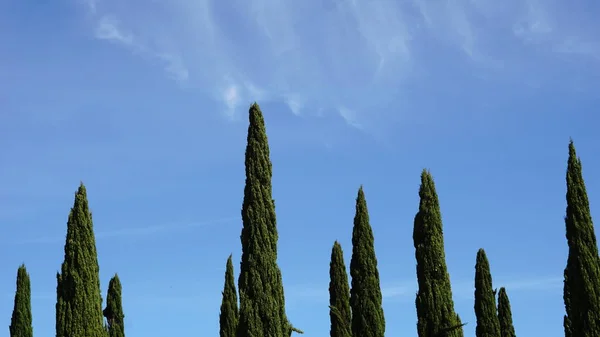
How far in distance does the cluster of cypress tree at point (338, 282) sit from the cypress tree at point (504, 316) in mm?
60

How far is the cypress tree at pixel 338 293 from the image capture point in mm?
42034

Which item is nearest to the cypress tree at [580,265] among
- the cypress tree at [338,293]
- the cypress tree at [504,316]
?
the cypress tree at [504,316]

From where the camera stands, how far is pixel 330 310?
42.7 m

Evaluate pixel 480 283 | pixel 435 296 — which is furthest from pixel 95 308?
pixel 480 283

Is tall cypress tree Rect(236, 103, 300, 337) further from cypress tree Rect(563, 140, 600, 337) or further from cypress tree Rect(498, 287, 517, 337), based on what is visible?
cypress tree Rect(498, 287, 517, 337)

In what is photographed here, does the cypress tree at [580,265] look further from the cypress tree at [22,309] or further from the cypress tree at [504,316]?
the cypress tree at [22,309]

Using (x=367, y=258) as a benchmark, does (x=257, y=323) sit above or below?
below

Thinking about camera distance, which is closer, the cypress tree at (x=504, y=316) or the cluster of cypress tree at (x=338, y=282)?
the cluster of cypress tree at (x=338, y=282)

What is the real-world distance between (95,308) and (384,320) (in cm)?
1712

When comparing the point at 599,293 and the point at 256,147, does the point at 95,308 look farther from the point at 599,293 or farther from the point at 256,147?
the point at 599,293

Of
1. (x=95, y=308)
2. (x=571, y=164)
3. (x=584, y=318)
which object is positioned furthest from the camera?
(x=571, y=164)

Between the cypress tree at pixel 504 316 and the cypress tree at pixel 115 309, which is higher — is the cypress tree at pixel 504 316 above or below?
below

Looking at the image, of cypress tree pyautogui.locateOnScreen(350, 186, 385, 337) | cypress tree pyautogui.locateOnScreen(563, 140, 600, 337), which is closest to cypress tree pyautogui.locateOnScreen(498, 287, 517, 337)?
cypress tree pyautogui.locateOnScreen(350, 186, 385, 337)

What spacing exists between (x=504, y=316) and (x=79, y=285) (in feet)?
88.0
